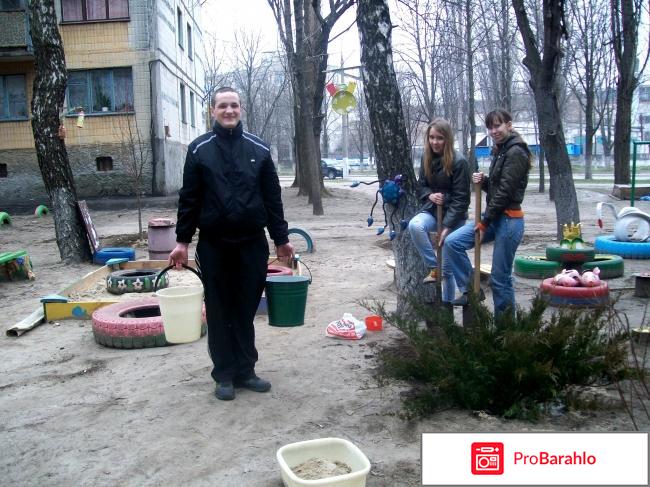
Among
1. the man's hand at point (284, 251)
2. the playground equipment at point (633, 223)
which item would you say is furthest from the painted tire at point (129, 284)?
the playground equipment at point (633, 223)

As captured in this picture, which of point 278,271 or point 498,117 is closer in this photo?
point 498,117

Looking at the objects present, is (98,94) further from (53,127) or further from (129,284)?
(129,284)

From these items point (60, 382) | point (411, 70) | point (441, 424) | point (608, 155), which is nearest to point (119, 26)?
point (411, 70)

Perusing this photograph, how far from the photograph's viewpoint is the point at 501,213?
4.72 m

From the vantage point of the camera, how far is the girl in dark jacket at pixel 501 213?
15.2 feet

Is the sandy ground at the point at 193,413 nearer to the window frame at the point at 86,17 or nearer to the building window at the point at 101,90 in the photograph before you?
the building window at the point at 101,90

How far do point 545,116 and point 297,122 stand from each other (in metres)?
15.0

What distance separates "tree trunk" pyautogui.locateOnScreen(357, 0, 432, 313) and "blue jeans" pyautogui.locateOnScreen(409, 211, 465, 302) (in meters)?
0.24

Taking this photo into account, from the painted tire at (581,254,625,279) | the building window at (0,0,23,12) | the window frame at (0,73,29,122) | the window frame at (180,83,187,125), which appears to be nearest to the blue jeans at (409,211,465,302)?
the painted tire at (581,254,625,279)

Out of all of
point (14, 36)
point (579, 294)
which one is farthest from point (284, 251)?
point (14, 36)

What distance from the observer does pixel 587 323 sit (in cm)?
363

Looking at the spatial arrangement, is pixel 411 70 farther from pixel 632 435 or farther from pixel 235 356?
pixel 632 435

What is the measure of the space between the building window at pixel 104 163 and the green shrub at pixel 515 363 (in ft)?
62.7

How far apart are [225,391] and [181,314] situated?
0.69m
